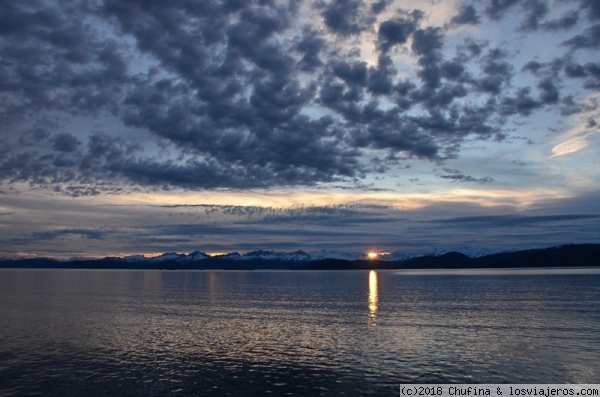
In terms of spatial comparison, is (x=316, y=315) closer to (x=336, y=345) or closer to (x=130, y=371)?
(x=336, y=345)

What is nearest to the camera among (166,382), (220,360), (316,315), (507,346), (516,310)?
(166,382)

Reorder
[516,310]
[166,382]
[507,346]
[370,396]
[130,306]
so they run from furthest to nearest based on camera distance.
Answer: [130,306], [516,310], [507,346], [166,382], [370,396]

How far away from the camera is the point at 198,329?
226 feet

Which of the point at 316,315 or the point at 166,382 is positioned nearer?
the point at 166,382

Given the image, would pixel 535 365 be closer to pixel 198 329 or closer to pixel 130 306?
pixel 198 329

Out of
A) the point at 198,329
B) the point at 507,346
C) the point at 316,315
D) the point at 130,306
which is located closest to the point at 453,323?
the point at 507,346

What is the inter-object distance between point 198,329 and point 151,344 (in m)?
12.9

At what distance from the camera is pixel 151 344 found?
185ft

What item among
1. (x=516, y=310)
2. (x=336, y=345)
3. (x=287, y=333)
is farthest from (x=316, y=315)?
(x=516, y=310)

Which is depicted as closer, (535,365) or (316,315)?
(535,365)

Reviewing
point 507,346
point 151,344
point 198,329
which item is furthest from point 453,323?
point 151,344

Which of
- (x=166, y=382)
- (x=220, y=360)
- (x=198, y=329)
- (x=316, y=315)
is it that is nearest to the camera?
(x=166, y=382)

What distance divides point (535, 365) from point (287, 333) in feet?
109

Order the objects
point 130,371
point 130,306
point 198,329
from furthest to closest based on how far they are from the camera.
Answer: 1. point 130,306
2. point 198,329
3. point 130,371
